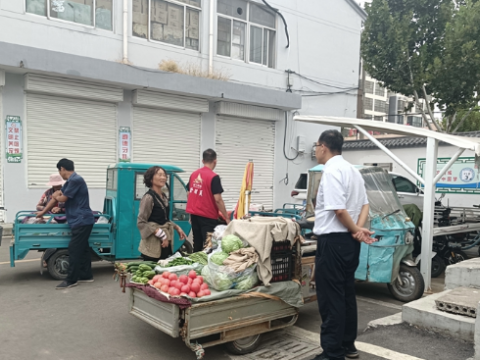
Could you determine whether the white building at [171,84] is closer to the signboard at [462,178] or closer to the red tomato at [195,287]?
the signboard at [462,178]

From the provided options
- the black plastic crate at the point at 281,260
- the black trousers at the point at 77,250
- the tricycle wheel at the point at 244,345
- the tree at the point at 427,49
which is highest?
the tree at the point at 427,49

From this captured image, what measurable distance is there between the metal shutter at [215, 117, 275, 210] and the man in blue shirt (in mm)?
7874

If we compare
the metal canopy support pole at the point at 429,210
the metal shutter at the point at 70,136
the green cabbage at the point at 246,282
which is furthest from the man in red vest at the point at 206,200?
the metal shutter at the point at 70,136

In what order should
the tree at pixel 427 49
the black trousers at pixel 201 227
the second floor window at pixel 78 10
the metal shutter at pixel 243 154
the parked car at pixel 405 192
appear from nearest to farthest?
the black trousers at pixel 201 227
the parked car at pixel 405 192
the second floor window at pixel 78 10
the tree at pixel 427 49
the metal shutter at pixel 243 154

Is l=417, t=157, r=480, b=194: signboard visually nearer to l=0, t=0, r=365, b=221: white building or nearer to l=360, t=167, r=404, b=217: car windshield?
l=0, t=0, r=365, b=221: white building

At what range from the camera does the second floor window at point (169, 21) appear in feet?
41.3

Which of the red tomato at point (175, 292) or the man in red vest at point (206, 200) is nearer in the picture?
the red tomato at point (175, 292)

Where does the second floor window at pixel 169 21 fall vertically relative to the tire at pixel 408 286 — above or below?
above

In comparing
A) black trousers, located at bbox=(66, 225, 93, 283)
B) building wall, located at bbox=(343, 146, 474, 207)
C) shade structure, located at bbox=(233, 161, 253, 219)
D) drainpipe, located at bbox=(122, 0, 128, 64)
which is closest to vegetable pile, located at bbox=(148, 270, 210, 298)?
shade structure, located at bbox=(233, 161, 253, 219)

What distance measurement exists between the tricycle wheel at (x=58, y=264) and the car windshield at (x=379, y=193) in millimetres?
4654

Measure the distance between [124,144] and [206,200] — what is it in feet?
23.2

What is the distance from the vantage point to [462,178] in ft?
40.6

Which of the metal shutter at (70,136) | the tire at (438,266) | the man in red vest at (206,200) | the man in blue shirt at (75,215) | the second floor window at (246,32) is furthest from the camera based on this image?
the second floor window at (246,32)

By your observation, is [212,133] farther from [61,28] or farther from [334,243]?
[334,243]
